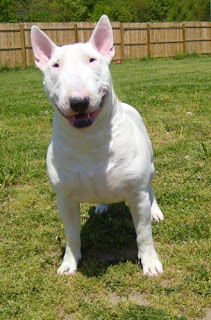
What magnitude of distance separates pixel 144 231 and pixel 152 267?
24 centimetres

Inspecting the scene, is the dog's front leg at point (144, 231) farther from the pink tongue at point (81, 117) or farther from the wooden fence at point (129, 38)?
the wooden fence at point (129, 38)

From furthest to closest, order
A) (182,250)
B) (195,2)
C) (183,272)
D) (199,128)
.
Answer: (195,2), (199,128), (182,250), (183,272)

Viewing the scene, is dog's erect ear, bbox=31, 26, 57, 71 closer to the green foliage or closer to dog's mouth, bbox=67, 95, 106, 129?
dog's mouth, bbox=67, 95, 106, 129

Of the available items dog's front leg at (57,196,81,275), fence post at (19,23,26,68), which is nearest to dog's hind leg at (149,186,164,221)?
dog's front leg at (57,196,81,275)

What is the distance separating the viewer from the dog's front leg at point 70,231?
3115 mm

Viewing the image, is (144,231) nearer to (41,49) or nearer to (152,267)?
(152,267)

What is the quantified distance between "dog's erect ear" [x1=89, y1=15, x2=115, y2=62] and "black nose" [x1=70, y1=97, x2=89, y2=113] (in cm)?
60

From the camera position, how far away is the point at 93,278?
3.08m

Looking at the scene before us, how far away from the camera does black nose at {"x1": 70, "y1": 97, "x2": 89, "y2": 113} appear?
245 cm

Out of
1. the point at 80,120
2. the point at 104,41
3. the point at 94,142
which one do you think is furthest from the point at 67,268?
the point at 104,41

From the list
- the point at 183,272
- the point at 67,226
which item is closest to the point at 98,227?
the point at 67,226

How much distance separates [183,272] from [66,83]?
1477 mm

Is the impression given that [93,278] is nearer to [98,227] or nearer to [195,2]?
[98,227]

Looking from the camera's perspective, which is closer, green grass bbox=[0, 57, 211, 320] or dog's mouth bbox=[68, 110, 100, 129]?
dog's mouth bbox=[68, 110, 100, 129]
